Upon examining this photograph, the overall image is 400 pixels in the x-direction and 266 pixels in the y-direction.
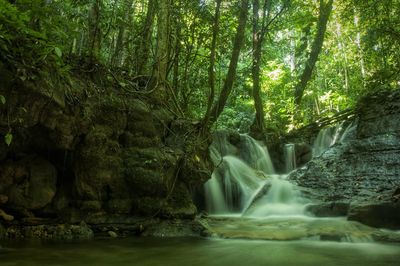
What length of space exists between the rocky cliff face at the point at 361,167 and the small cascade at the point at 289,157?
4.88 ft

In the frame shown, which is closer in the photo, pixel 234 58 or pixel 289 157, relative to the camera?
pixel 234 58

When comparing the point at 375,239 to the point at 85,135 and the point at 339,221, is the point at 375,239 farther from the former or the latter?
the point at 85,135

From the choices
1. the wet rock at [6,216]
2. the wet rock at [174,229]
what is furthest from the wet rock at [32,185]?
the wet rock at [174,229]

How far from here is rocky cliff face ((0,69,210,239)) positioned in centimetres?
451

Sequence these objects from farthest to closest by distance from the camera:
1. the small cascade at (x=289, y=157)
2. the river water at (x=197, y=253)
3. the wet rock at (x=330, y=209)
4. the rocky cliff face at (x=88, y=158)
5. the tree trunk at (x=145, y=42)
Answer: the small cascade at (x=289, y=157), the tree trunk at (x=145, y=42), the wet rock at (x=330, y=209), the rocky cliff face at (x=88, y=158), the river water at (x=197, y=253)

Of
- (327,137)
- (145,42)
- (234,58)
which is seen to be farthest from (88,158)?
(327,137)

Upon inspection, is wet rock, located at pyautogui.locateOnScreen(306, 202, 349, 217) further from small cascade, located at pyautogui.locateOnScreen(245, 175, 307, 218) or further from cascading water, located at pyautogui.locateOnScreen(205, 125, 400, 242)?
small cascade, located at pyautogui.locateOnScreen(245, 175, 307, 218)

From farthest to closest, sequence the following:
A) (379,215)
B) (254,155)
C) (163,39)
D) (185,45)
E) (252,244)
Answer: (254,155)
(185,45)
(163,39)
(379,215)
(252,244)

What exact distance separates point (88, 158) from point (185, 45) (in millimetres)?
3955

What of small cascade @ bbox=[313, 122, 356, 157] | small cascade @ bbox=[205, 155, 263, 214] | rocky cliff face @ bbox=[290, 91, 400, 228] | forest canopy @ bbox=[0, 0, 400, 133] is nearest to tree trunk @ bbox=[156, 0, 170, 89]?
forest canopy @ bbox=[0, 0, 400, 133]

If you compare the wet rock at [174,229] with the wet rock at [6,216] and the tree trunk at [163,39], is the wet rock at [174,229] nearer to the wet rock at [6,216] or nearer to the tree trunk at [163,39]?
the wet rock at [6,216]

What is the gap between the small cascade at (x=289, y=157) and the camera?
10625 mm

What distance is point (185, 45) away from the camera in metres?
8.15

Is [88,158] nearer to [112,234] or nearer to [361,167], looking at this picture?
[112,234]
